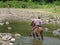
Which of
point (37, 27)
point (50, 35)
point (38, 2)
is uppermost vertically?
point (37, 27)

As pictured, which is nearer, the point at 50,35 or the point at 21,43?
the point at 21,43

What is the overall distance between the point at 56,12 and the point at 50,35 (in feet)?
94.8

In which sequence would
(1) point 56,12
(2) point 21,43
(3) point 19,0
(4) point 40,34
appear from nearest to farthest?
(2) point 21,43 < (4) point 40,34 < (1) point 56,12 < (3) point 19,0

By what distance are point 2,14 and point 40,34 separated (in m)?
29.3

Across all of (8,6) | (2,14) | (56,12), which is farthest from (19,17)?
(8,6)

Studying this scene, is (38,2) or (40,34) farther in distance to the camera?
(38,2)

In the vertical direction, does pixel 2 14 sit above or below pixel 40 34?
below

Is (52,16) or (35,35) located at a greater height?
(35,35)

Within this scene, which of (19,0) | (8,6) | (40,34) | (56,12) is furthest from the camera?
(19,0)

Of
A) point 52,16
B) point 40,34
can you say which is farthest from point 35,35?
point 52,16

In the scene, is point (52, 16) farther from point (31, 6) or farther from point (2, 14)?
point (31, 6)

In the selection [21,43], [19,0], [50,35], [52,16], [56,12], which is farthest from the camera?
[19,0]

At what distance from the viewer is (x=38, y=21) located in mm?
26766

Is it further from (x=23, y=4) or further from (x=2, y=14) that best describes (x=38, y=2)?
(x=2, y=14)
